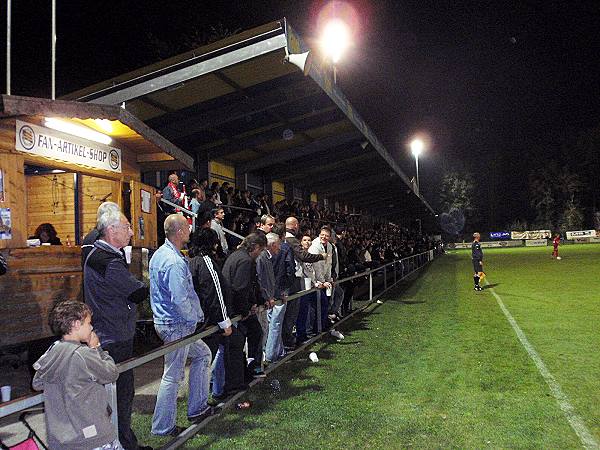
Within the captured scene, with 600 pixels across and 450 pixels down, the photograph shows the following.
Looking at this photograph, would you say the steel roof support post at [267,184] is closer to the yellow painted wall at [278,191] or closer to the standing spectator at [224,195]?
the yellow painted wall at [278,191]

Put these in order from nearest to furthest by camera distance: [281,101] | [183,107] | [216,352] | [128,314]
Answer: [128,314] < [216,352] < [183,107] < [281,101]

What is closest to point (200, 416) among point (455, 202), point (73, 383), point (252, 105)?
point (73, 383)

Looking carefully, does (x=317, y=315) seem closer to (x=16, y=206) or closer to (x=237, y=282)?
(x=237, y=282)

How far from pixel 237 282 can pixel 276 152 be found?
1262 centimetres

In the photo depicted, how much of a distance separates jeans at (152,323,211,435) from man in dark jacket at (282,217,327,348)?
118 inches

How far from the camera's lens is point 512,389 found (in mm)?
5992

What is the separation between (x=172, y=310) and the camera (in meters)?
4.68

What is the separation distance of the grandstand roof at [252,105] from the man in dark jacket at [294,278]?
354 cm

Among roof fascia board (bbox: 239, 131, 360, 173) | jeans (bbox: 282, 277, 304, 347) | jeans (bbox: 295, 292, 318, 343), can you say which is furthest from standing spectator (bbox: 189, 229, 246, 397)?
roof fascia board (bbox: 239, 131, 360, 173)

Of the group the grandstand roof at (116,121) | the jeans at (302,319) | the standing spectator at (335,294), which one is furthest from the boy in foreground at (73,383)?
the standing spectator at (335,294)

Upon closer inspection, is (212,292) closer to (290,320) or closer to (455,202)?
(290,320)

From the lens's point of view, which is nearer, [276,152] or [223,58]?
[223,58]

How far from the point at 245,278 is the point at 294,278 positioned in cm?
237

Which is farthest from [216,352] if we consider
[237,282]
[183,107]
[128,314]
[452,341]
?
[183,107]
